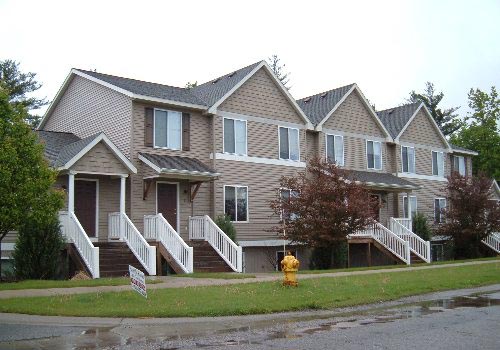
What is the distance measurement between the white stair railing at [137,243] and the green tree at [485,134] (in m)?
41.5

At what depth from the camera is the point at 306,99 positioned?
3588cm

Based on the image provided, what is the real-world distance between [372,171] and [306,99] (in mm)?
5970

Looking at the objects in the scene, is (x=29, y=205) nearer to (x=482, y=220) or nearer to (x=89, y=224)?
(x=89, y=224)

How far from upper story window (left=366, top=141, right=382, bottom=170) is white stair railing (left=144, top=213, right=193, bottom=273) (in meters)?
15.1

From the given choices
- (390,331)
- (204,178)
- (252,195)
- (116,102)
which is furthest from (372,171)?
(390,331)

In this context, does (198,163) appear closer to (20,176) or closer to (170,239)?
(170,239)

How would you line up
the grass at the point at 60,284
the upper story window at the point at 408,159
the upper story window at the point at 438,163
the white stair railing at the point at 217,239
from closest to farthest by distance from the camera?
1. the grass at the point at 60,284
2. the white stair railing at the point at 217,239
3. the upper story window at the point at 408,159
4. the upper story window at the point at 438,163

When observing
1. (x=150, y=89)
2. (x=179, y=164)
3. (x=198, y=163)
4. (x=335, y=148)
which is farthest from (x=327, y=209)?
(x=150, y=89)

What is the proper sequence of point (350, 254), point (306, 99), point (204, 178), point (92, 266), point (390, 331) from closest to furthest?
point (390, 331)
point (92, 266)
point (204, 178)
point (350, 254)
point (306, 99)

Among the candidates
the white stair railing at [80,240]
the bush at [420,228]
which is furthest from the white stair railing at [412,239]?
the white stair railing at [80,240]

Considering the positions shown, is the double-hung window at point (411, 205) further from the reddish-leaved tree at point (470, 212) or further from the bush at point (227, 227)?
the bush at point (227, 227)

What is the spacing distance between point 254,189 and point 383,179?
28.0ft

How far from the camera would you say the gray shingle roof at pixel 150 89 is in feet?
81.1

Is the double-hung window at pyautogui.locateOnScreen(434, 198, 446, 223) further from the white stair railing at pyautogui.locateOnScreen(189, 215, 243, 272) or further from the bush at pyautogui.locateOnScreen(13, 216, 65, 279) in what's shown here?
the bush at pyautogui.locateOnScreen(13, 216, 65, 279)
